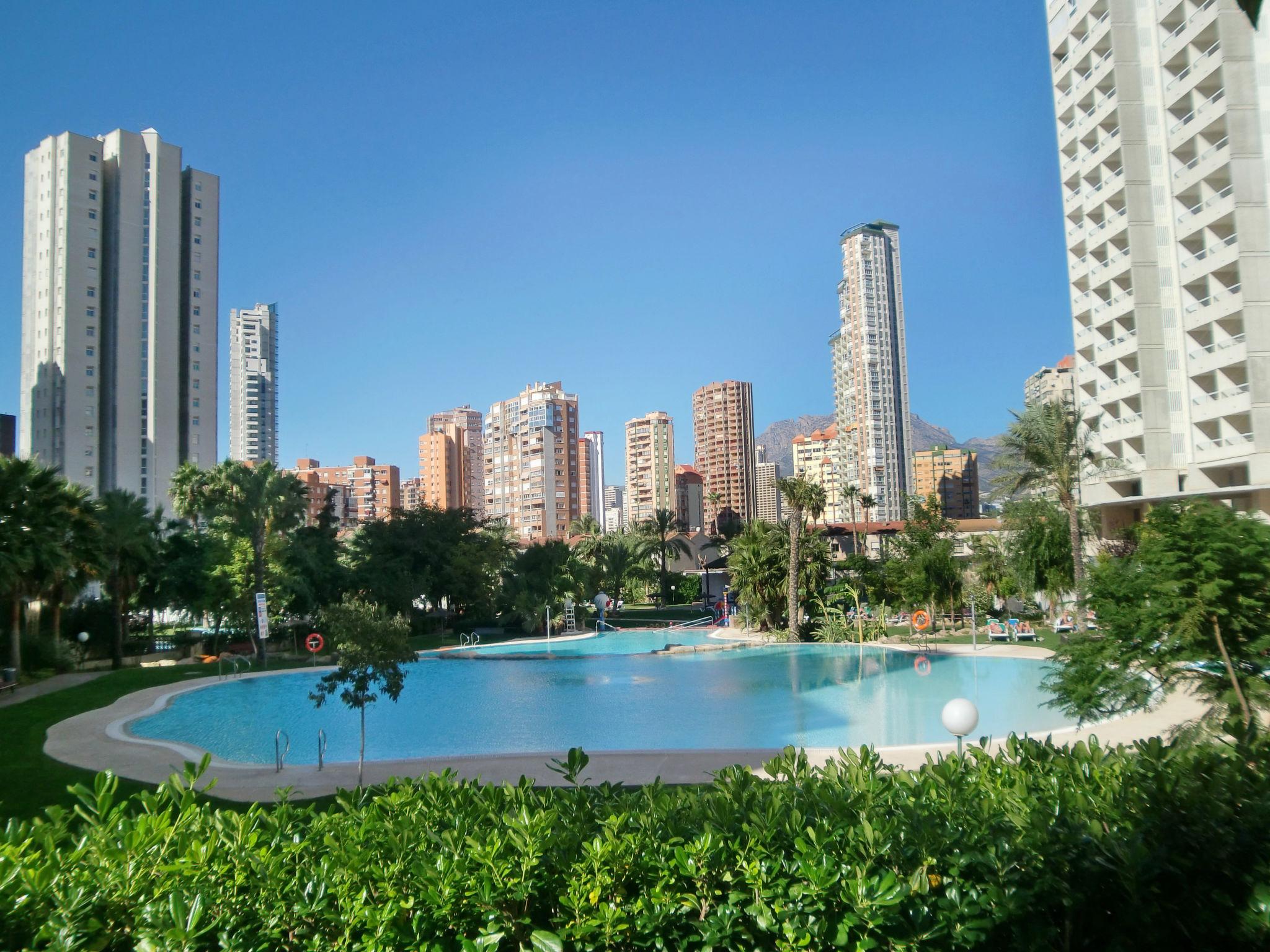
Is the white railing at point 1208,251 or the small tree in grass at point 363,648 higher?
the white railing at point 1208,251

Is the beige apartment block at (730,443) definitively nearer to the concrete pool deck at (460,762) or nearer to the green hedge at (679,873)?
the concrete pool deck at (460,762)

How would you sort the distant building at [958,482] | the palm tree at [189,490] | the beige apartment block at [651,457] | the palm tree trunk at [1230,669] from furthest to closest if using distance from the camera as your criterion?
1. the beige apartment block at [651,457]
2. the distant building at [958,482]
3. the palm tree at [189,490]
4. the palm tree trunk at [1230,669]

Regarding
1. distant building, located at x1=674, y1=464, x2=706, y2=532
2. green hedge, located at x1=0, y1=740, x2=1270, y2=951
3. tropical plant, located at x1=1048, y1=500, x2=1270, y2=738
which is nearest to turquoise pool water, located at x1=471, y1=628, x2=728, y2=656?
tropical plant, located at x1=1048, y1=500, x2=1270, y2=738

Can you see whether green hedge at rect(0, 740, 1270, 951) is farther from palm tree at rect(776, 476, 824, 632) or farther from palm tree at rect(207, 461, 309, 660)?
palm tree at rect(776, 476, 824, 632)

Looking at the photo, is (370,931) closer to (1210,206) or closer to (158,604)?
(158,604)

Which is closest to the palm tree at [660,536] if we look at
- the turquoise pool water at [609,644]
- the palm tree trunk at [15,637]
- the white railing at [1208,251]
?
the turquoise pool water at [609,644]

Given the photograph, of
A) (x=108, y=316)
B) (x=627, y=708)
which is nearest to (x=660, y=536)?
(x=627, y=708)

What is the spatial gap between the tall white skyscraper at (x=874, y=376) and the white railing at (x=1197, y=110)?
11177 centimetres

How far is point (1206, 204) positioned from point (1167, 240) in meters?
3.46

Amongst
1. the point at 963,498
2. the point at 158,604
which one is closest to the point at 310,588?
the point at 158,604

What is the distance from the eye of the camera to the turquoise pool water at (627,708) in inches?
672

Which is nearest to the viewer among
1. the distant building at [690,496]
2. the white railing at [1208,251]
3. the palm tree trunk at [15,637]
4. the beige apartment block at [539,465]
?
the palm tree trunk at [15,637]

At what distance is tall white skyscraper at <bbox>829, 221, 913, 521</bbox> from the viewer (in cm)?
14562

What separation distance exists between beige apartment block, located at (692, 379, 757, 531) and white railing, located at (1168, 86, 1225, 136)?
431ft
